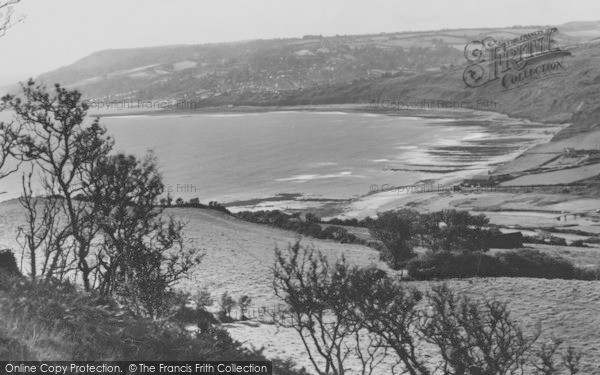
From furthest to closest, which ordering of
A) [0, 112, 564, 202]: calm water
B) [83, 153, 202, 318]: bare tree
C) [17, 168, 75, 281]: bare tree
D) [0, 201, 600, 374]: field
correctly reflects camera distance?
[0, 112, 564, 202]: calm water, [0, 201, 600, 374]: field, [83, 153, 202, 318]: bare tree, [17, 168, 75, 281]: bare tree

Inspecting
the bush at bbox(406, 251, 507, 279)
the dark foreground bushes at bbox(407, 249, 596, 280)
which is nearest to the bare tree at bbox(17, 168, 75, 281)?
the bush at bbox(406, 251, 507, 279)

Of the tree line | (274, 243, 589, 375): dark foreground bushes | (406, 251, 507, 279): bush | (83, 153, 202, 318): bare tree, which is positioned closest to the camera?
(274, 243, 589, 375): dark foreground bushes

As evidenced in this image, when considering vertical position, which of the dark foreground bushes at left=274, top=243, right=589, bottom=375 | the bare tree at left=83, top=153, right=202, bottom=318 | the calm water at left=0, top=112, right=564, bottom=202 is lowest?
the calm water at left=0, top=112, right=564, bottom=202

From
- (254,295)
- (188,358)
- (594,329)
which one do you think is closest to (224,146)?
(254,295)

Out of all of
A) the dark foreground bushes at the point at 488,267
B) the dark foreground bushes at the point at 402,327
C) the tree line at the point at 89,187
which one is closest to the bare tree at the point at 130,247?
the tree line at the point at 89,187

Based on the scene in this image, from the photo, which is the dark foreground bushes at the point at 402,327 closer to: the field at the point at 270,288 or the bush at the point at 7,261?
the field at the point at 270,288

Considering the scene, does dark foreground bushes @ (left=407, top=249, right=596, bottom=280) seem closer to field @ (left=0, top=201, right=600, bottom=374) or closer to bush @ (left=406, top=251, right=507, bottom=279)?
bush @ (left=406, top=251, right=507, bottom=279)
